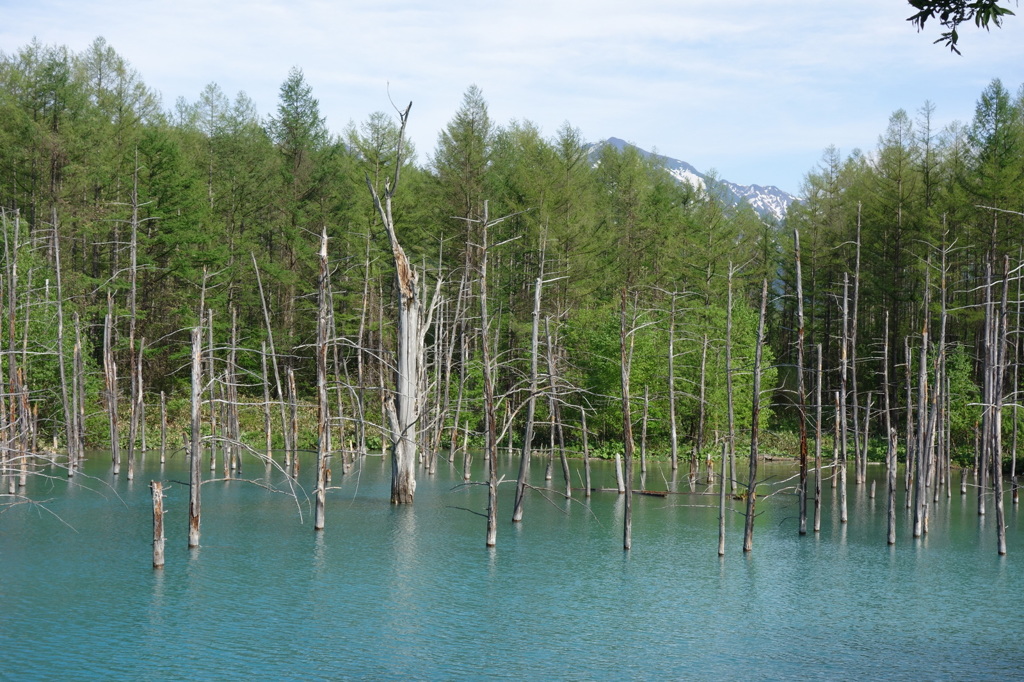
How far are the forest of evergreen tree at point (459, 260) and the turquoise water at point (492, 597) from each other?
1373 cm

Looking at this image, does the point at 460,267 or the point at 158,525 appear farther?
the point at 460,267

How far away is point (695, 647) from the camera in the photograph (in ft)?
53.4

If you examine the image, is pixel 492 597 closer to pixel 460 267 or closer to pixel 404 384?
pixel 404 384

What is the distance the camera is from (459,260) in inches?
1996

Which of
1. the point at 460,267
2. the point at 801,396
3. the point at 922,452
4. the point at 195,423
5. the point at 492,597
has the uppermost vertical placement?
the point at 460,267

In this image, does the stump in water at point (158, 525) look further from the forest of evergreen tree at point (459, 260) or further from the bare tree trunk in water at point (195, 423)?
the forest of evergreen tree at point (459, 260)

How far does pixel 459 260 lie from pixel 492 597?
3284 cm

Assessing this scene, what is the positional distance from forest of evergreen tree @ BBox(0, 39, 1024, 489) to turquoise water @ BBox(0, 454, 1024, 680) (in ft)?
45.0

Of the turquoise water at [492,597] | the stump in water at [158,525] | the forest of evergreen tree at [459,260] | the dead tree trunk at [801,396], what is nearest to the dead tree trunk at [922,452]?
the turquoise water at [492,597]

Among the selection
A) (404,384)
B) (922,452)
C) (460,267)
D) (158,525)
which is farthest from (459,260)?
(158,525)

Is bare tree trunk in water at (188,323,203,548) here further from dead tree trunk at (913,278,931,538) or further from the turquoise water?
dead tree trunk at (913,278,931,538)

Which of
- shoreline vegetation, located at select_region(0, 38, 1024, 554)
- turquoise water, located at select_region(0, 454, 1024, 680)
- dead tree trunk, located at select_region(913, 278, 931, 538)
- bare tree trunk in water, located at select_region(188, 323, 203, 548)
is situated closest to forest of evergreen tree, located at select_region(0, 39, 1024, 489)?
shoreline vegetation, located at select_region(0, 38, 1024, 554)

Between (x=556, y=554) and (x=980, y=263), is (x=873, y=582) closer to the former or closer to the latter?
(x=556, y=554)

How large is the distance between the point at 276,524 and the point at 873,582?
1494cm
